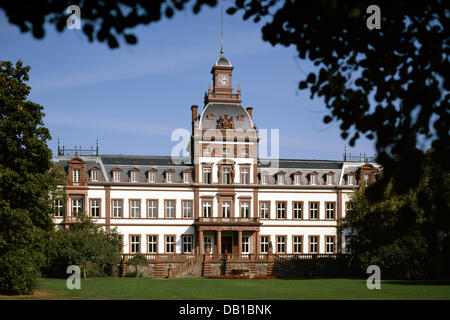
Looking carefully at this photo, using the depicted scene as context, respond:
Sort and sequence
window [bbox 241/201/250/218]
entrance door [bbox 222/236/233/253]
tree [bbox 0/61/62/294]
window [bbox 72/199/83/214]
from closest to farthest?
tree [bbox 0/61/62/294]
window [bbox 72/199/83/214]
entrance door [bbox 222/236/233/253]
window [bbox 241/201/250/218]

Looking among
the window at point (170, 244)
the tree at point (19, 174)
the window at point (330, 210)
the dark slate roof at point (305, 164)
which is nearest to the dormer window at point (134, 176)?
the window at point (170, 244)

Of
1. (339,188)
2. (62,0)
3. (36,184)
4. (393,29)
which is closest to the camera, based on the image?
(62,0)

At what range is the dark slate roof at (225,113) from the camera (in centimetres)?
6575

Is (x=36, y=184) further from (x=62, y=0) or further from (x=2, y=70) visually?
(x=62, y=0)

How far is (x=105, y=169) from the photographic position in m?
64.6

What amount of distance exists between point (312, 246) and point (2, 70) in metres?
42.8

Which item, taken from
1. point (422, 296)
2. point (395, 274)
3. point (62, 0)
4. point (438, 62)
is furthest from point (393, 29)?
point (395, 274)

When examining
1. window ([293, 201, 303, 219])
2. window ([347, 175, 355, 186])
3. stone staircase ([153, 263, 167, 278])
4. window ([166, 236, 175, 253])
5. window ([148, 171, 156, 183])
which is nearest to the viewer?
stone staircase ([153, 263, 167, 278])

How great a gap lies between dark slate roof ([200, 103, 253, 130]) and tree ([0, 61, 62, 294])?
33.7 meters

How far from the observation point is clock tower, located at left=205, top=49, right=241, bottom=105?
6756 centimetres

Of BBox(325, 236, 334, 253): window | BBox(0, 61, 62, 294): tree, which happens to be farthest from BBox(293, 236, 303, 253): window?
BBox(0, 61, 62, 294): tree

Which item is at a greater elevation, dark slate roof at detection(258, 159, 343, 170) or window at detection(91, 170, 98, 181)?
dark slate roof at detection(258, 159, 343, 170)

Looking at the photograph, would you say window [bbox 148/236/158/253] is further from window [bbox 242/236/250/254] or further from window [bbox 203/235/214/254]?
window [bbox 242/236/250/254]

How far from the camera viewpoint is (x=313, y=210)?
220 feet
